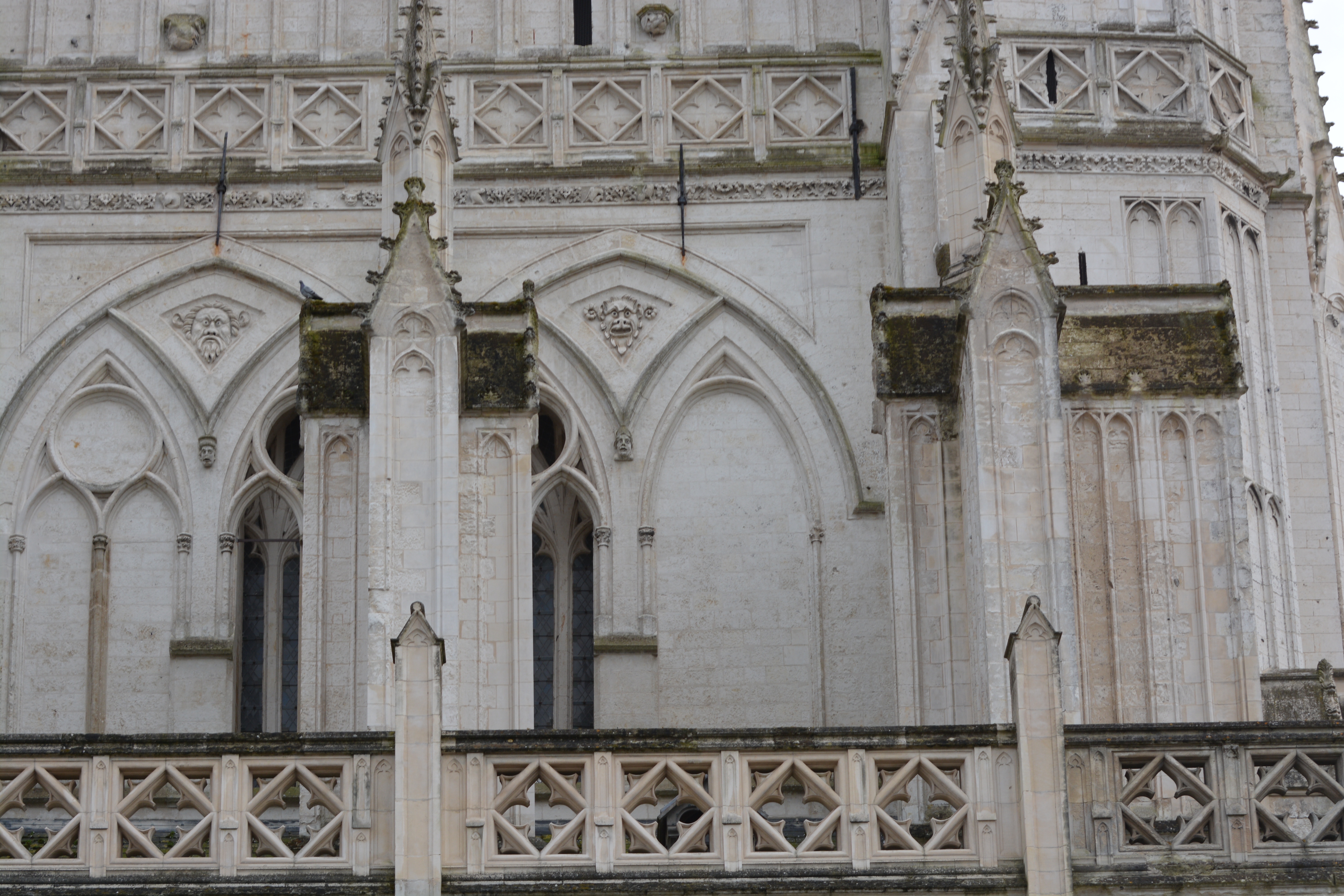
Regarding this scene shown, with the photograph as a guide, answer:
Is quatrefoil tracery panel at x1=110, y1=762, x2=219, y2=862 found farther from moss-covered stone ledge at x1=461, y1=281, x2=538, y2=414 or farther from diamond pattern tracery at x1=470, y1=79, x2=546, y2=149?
diamond pattern tracery at x1=470, y1=79, x2=546, y2=149

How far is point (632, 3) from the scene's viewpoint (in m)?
23.4

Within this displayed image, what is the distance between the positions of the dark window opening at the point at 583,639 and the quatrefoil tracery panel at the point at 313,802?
22.2 feet

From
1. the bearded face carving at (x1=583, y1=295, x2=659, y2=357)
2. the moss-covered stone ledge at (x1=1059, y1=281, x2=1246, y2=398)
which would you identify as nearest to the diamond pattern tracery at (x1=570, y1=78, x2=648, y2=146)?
the bearded face carving at (x1=583, y1=295, x2=659, y2=357)

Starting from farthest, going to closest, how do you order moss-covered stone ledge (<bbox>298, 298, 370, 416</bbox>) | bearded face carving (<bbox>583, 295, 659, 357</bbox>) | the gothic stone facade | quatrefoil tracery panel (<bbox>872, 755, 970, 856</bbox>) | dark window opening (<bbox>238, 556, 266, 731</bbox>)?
bearded face carving (<bbox>583, 295, 659, 357</bbox>), dark window opening (<bbox>238, 556, 266, 731</bbox>), moss-covered stone ledge (<bbox>298, 298, 370, 416</bbox>), the gothic stone facade, quatrefoil tracery panel (<bbox>872, 755, 970, 856</bbox>)

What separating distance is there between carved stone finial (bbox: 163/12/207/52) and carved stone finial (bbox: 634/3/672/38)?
410cm

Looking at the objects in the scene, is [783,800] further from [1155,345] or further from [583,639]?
[583,639]

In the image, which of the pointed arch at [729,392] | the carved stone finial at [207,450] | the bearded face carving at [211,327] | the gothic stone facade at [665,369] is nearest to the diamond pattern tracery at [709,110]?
the gothic stone facade at [665,369]

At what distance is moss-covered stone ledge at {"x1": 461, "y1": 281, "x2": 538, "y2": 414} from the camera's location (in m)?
17.8

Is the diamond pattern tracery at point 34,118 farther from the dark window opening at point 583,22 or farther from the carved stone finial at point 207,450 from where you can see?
the dark window opening at point 583,22

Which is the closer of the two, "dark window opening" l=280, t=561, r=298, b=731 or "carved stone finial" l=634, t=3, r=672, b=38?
"dark window opening" l=280, t=561, r=298, b=731

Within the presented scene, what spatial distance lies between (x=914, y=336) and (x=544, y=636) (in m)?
5.22

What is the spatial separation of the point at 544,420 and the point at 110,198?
4.44m

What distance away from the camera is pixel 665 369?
22.1 meters

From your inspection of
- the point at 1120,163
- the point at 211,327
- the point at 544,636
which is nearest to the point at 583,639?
the point at 544,636
